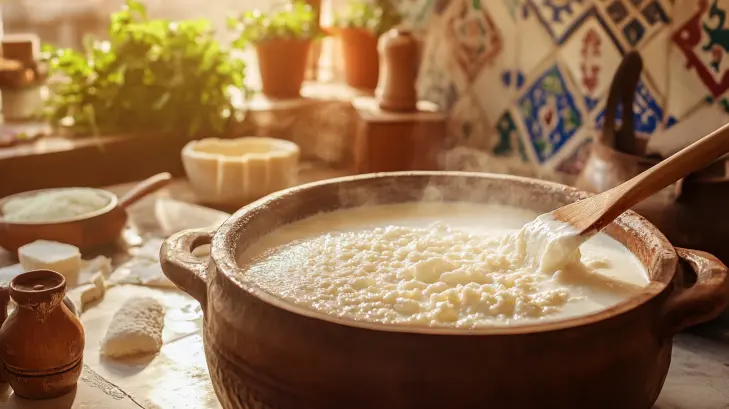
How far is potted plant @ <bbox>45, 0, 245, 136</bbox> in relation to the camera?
9.36 feet

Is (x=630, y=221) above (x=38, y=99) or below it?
above

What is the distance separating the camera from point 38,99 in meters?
3.09

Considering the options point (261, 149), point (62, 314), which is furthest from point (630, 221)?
point (261, 149)

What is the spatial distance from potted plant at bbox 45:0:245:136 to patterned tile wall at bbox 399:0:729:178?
94cm

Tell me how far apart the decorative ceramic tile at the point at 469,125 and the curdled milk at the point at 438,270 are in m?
1.63

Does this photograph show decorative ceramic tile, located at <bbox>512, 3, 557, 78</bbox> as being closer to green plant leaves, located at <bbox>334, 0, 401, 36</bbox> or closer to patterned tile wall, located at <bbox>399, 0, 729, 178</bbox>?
patterned tile wall, located at <bbox>399, 0, 729, 178</bbox>

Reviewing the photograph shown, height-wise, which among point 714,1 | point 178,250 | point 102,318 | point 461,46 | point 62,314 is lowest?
point 102,318

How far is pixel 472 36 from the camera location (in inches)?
122

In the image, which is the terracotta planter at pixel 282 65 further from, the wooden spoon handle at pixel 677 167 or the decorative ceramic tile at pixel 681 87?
the wooden spoon handle at pixel 677 167

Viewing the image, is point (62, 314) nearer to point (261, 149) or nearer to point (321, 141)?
point (261, 149)

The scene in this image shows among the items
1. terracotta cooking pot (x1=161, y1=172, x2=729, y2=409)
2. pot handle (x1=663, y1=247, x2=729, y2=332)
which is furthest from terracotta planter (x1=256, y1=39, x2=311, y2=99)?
pot handle (x1=663, y1=247, x2=729, y2=332)

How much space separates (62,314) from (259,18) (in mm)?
2125

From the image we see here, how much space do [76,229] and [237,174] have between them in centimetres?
63

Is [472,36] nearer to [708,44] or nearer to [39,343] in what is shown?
[708,44]
